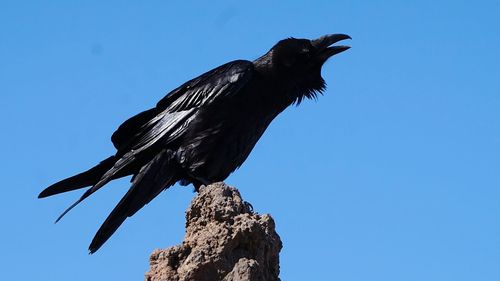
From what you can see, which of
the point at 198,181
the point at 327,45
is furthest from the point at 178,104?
the point at 327,45

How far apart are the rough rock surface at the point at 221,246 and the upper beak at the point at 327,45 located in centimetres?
353

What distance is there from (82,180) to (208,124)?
1.22 meters

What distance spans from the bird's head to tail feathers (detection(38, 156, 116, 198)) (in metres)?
1.69

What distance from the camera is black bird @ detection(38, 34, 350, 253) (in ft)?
30.2

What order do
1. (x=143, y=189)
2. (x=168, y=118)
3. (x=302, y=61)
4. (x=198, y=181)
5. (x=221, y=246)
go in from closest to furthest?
1. (x=221, y=246)
2. (x=143, y=189)
3. (x=198, y=181)
4. (x=168, y=118)
5. (x=302, y=61)

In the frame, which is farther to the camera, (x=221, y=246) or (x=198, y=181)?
(x=198, y=181)

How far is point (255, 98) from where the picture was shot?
376 inches

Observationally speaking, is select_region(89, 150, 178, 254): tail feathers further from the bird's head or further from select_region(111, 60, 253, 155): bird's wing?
the bird's head

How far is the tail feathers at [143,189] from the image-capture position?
28.1 feet

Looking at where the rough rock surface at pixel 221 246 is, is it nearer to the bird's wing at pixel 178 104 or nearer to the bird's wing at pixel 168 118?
the bird's wing at pixel 168 118

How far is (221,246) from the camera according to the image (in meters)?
6.17

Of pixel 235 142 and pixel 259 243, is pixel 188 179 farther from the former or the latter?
pixel 259 243

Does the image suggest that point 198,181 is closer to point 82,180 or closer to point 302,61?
point 82,180

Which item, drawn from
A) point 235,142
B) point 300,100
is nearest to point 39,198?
point 235,142
